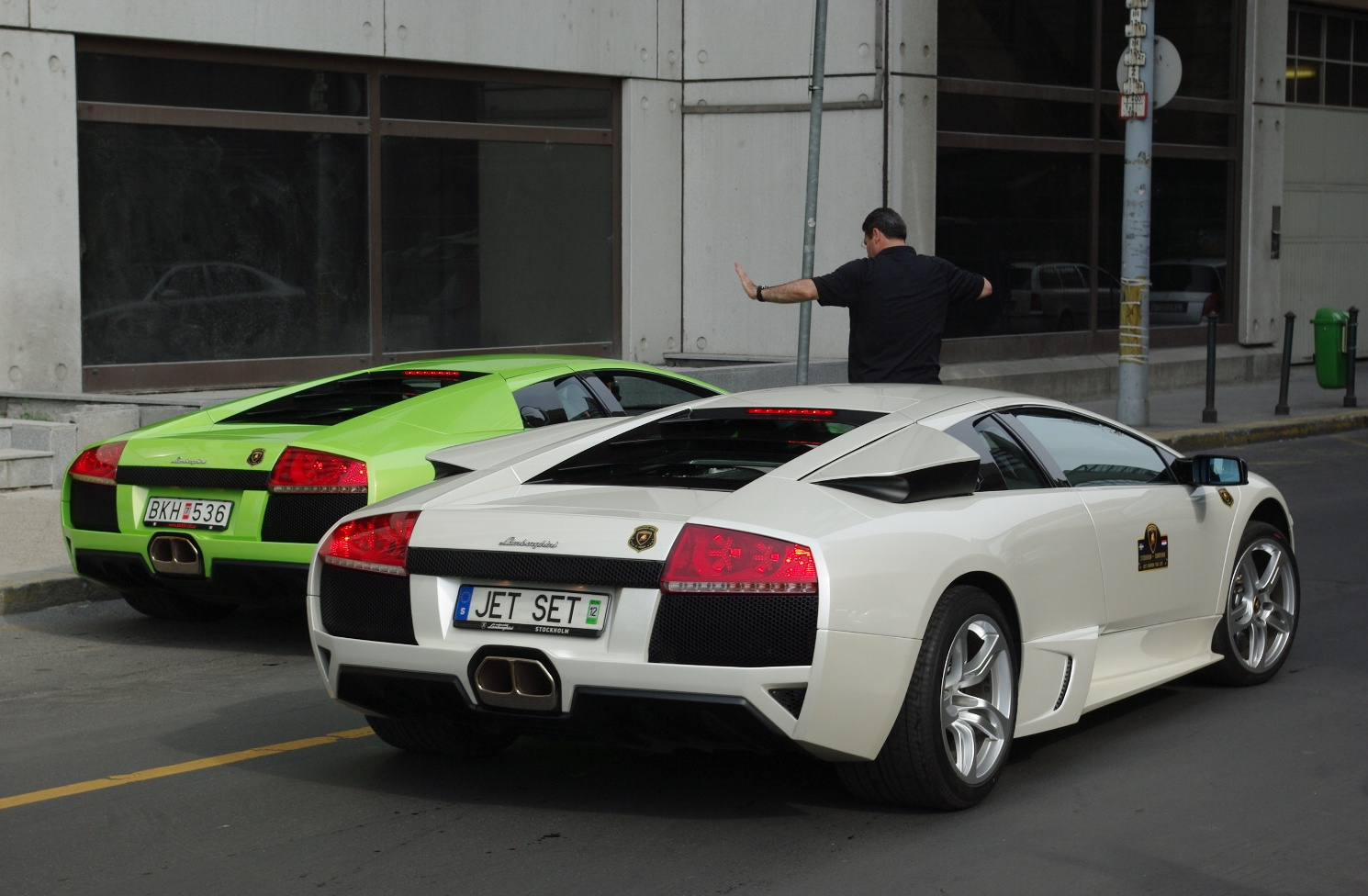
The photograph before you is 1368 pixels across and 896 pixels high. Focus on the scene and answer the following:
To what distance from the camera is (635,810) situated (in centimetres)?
511

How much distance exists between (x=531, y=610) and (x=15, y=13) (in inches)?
440

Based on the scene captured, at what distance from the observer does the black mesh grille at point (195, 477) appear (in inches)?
290

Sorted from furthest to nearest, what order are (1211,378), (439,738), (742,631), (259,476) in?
(1211,378), (259,476), (439,738), (742,631)

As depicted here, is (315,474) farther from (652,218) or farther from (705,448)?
(652,218)

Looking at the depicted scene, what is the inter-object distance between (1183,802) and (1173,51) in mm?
12469

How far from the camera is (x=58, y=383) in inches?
565

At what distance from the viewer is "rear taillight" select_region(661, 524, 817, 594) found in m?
4.55

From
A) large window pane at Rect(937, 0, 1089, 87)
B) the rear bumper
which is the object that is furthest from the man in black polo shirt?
large window pane at Rect(937, 0, 1089, 87)

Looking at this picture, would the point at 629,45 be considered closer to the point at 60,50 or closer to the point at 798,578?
the point at 60,50

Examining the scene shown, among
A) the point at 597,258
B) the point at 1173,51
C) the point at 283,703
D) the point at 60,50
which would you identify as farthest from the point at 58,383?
the point at 1173,51

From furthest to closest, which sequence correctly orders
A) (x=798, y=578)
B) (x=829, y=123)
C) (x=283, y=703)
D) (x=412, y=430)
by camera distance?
1. (x=829, y=123)
2. (x=412, y=430)
3. (x=283, y=703)
4. (x=798, y=578)

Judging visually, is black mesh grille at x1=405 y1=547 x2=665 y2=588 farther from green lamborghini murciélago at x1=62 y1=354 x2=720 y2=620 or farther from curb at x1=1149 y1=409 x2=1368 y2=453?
curb at x1=1149 y1=409 x2=1368 y2=453

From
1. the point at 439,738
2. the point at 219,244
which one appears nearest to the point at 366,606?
the point at 439,738

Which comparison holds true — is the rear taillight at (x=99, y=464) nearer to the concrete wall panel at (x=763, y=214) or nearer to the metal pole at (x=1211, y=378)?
the concrete wall panel at (x=763, y=214)
